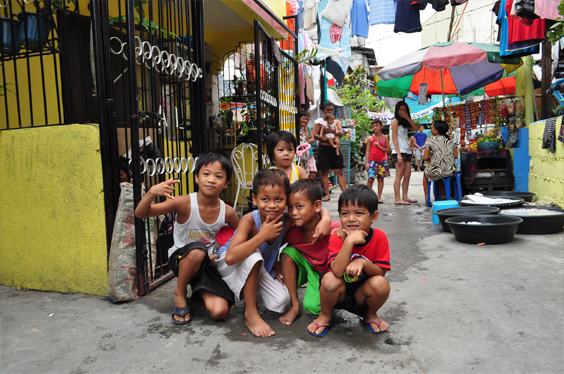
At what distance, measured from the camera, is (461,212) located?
491 centimetres

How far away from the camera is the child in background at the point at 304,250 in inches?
92.3

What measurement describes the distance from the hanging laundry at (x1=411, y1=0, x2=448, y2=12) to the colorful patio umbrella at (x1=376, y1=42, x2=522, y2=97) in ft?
3.33

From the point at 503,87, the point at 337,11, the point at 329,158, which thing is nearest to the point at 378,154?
the point at 329,158

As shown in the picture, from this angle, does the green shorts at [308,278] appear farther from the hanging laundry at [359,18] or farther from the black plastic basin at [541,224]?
the hanging laundry at [359,18]

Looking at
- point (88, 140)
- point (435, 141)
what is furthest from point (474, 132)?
point (88, 140)

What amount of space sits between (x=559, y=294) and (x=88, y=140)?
3440 millimetres

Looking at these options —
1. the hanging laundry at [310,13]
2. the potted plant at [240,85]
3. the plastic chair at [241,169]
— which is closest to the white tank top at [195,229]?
the plastic chair at [241,169]

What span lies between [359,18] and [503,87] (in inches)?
183

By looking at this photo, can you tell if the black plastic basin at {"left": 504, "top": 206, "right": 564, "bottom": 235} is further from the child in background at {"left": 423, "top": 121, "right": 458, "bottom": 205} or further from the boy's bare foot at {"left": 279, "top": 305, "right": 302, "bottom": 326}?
the boy's bare foot at {"left": 279, "top": 305, "right": 302, "bottom": 326}

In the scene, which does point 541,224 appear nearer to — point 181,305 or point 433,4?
point 181,305

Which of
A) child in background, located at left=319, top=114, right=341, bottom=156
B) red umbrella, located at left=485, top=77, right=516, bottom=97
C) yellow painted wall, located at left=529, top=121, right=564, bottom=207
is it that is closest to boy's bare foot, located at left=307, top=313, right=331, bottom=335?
yellow painted wall, located at left=529, top=121, right=564, bottom=207

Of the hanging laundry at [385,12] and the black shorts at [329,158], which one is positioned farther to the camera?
the hanging laundry at [385,12]

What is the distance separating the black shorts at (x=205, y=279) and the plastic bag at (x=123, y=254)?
0.40 meters

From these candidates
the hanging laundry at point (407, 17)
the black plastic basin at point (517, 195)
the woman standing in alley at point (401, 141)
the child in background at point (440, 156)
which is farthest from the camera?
the hanging laundry at point (407, 17)
